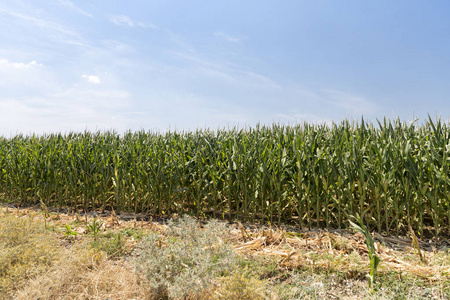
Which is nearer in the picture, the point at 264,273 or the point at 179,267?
the point at 179,267

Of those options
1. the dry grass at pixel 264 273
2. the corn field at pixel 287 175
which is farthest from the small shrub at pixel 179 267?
the corn field at pixel 287 175

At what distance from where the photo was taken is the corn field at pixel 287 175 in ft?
15.5

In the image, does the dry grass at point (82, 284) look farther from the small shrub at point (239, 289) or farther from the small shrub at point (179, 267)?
the small shrub at point (239, 289)

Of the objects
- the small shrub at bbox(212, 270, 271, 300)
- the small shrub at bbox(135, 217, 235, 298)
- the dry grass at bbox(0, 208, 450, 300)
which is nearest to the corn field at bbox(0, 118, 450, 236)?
the dry grass at bbox(0, 208, 450, 300)

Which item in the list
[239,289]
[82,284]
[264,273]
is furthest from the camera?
[264,273]

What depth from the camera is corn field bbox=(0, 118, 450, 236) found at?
15.5 ft

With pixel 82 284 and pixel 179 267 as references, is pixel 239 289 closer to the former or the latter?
pixel 179 267

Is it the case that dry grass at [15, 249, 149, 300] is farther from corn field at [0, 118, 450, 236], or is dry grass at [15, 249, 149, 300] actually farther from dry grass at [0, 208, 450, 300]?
corn field at [0, 118, 450, 236]

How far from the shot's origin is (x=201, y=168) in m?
5.87

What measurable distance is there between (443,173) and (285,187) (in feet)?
8.32

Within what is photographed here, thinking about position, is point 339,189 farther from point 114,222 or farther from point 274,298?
point 114,222

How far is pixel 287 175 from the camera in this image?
210 inches

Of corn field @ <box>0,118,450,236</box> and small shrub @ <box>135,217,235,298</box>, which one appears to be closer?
small shrub @ <box>135,217,235,298</box>

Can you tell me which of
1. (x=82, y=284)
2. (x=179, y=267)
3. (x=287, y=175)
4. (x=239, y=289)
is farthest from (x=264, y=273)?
(x=287, y=175)
